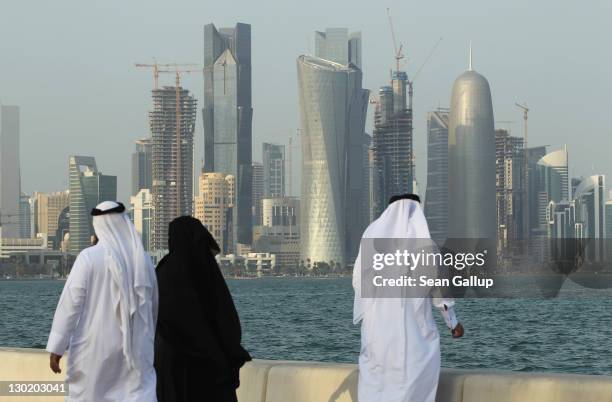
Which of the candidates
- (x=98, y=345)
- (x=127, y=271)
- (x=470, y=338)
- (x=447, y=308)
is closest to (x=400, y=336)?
(x=447, y=308)

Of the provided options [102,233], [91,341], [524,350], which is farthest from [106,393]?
[524,350]

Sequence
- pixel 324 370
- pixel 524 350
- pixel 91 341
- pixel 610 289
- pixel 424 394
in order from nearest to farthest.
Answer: pixel 91 341 → pixel 424 394 → pixel 324 370 → pixel 524 350 → pixel 610 289

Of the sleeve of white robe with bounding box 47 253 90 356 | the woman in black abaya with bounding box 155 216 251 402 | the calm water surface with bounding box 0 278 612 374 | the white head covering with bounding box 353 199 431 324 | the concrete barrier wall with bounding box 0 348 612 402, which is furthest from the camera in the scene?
the calm water surface with bounding box 0 278 612 374

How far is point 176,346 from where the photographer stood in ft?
22.7

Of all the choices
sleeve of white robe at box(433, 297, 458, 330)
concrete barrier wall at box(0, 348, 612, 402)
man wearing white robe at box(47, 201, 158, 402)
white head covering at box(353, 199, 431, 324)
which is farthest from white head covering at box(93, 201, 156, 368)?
sleeve of white robe at box(433, 297, 458, 330)

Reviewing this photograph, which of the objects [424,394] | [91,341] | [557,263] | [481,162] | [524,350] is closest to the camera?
[91,341]

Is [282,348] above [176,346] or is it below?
below

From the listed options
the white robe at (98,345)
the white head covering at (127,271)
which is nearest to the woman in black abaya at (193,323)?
the white head covering at (127,271)

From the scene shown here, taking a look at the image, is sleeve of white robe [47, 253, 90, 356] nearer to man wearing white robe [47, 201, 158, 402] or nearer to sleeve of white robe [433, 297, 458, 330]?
man wearing white robe [47, 201, 158, 402]

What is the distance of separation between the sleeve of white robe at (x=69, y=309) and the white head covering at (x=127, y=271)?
5.6 inches

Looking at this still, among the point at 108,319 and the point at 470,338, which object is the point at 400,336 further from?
the point at 470,338

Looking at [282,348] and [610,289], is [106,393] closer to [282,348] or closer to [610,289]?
[282,348]

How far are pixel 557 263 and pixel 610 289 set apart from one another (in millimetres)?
26792

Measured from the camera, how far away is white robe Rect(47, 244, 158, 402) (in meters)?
6.48
